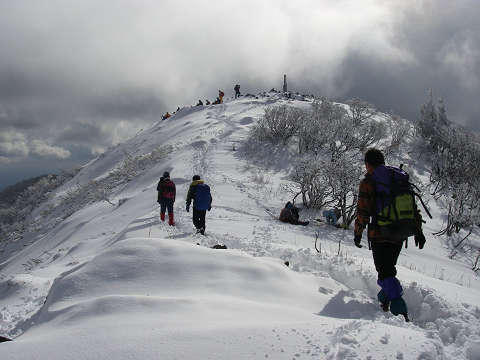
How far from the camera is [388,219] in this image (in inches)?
133

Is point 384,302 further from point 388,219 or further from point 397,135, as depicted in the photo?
point 397,135

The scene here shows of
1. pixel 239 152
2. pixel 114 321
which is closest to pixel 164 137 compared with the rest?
pixel 239 152

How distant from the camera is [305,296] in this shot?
368 centimetres

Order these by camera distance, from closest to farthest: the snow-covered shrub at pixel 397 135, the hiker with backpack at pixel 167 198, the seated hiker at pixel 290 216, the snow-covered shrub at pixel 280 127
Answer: the hiker with backpack at pixel 167 198 → the seated hiker at pixel 290 216 → the snow-covered shrub at pixel 280 127 → the snow-covered shrub at pixel 397 135

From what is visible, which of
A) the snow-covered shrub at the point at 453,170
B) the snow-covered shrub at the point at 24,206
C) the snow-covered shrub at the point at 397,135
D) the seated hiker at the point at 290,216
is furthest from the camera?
the snow-covered shrub at the point at 397,135

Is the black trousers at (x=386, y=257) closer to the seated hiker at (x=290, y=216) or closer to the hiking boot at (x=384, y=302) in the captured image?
the hiking boot at (x=384, y=302)

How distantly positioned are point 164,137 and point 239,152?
38.9ft

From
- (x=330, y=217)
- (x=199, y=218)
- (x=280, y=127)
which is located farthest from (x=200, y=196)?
(x=280, y=127)

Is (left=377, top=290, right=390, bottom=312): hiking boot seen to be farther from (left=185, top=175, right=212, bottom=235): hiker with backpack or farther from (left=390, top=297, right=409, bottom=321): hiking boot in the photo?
(left=185, top=175, right=212, bottom=235): hiker with backpack

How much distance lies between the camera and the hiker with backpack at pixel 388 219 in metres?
3.38

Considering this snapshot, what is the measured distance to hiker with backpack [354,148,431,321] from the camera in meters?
3.38

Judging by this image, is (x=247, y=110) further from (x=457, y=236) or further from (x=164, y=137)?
(x=457, y=236)

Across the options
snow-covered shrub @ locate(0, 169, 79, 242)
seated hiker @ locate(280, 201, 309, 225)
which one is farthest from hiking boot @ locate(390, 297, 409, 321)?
snow-covered shrub @ locate(0, 169, 79, 242)

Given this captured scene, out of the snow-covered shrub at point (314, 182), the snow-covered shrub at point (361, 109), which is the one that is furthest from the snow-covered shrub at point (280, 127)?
the snow-covered shrub at point (314, 182)
